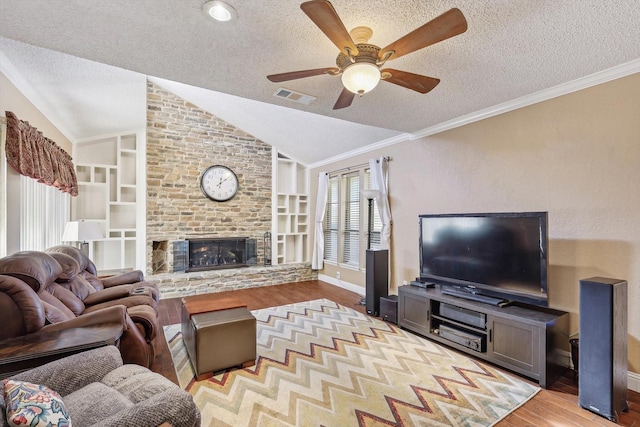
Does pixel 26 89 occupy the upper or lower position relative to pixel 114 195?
upper

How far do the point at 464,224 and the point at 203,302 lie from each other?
9.11ft

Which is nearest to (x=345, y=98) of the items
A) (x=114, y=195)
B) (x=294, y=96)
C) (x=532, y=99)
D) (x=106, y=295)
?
(x=294, y=96)

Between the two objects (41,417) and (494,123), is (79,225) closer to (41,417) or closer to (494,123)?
(41,417)

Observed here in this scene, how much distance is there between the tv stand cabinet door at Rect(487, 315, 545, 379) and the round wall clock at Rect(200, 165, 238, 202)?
4946 millimetres

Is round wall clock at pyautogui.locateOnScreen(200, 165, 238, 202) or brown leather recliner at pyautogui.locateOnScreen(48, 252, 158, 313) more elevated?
round wall clock at pyautogui.locateOnScreen(200, 165, 238, 202)

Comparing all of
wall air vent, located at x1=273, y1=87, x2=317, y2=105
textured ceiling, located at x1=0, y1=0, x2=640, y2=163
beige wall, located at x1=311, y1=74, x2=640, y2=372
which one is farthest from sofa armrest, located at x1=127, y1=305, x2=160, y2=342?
beige wall, located at x1=311, y1=74, x2=640, y2=372

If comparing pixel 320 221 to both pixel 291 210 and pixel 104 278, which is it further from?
pixel 104 278

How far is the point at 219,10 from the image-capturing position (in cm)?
168

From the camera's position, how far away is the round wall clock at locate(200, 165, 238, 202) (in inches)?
229

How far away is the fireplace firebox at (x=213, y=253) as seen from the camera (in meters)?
5.51

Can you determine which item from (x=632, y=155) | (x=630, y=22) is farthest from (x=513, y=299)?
(x=630, y=22)

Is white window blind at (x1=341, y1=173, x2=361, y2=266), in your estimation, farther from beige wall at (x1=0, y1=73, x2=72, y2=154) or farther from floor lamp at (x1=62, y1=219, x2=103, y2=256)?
beige wall at (x1=0, y1=73, x2=72, y2=154)

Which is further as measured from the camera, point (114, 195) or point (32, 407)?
point (114, 195)

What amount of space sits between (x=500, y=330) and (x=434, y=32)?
244 centimetres
